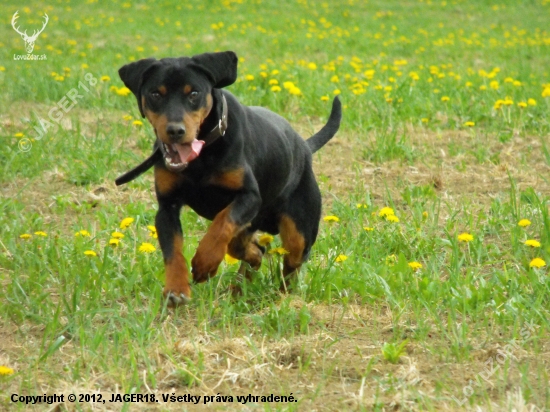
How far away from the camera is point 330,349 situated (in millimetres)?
3570

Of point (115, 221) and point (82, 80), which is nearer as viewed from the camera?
point (115, 221)

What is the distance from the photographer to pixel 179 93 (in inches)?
156

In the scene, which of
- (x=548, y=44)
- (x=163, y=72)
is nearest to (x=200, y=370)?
(x=163, y=72)

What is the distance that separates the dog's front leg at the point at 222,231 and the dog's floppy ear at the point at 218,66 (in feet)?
1.57

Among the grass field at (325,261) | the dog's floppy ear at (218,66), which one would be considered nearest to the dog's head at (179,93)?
the dog's floppy ear at (218,66)

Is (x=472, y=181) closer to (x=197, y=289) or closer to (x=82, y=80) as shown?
(x=197, y=289)

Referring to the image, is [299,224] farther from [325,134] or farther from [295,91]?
[295,91]

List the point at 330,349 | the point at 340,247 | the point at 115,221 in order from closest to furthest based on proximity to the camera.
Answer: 1. the point at 330,349
2. the point at 340,247
3. the point at 115,221

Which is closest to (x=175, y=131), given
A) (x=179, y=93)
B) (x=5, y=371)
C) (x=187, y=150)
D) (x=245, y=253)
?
(x=187, y=150)

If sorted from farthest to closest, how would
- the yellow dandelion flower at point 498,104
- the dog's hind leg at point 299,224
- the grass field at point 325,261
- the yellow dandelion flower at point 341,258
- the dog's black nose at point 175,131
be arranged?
the yellow dandelion flower at point 498,104
the dog's hind leg at point 299,224
the yellow dandelion flower at point 341,258
the dog's black nose at point 175,131
the grass field at point 325,261

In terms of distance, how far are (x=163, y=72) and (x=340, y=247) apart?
1.46 m

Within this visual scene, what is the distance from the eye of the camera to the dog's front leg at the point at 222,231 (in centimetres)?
388

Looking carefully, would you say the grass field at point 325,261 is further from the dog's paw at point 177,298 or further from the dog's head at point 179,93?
the dog's head at point 179,93

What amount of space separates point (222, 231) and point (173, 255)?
258 millimetres
